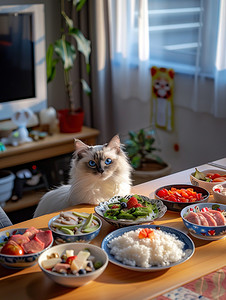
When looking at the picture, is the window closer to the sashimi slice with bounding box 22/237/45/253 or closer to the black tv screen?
the black tv screen

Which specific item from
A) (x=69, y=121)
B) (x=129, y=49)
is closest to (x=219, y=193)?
(x=69, y=121)

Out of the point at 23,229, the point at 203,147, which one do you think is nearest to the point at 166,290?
the point at 23,229

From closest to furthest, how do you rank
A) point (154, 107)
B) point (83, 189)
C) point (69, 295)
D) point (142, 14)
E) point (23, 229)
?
point (69, 295)
point (23, 229)
point (83, 189)
point (142, 14)
point (154, 107)

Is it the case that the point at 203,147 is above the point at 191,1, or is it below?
below

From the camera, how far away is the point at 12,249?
4.32ft

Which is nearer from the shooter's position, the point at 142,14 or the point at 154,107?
the point at 142,14

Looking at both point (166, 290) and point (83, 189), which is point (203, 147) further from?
point (166, 290)

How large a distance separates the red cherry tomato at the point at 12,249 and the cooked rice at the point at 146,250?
11.1 inches

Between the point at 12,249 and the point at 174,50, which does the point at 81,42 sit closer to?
the point at 174,50

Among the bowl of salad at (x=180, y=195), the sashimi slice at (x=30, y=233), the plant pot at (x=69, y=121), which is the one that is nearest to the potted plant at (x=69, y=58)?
the plant pot at (x=69, y=121)

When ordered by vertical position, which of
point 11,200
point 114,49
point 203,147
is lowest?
point 11,200

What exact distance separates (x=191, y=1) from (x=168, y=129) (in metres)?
0.99

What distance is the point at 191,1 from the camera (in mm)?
3209

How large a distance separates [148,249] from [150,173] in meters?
1.98
